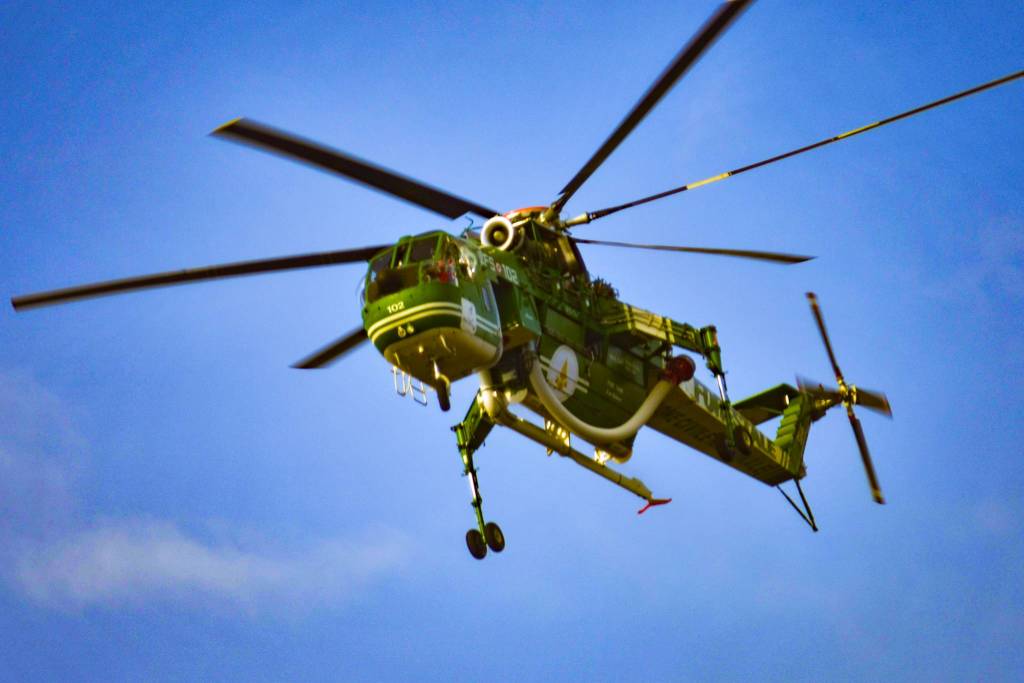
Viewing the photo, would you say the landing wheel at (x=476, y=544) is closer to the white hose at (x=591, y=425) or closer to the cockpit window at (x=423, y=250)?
the white hose at (x=591, y=425)

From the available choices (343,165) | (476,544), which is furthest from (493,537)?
(343,165)

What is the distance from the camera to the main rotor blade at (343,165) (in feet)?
60.1

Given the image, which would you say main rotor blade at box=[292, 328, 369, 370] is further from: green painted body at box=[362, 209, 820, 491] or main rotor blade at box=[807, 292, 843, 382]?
main rotor blade at box=[807, 292, 843, 382]

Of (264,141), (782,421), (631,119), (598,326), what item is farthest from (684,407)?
(264,141)

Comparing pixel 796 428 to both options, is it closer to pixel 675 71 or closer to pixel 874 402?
pixel 874 402

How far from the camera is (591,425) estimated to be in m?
23.8

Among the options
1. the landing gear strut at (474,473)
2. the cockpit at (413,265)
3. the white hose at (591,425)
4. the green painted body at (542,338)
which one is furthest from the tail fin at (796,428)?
the cockpit at (413,265)

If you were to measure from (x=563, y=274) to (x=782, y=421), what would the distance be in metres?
7.56

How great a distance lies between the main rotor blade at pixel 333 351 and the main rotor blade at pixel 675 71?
503 cm

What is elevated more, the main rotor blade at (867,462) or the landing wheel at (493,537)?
the main rotor blade at (867,462)

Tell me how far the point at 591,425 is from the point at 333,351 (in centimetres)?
480

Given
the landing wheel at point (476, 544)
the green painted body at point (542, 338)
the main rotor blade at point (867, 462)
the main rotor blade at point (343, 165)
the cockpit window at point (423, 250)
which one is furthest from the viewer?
the main rotor blade at point (867, 462)

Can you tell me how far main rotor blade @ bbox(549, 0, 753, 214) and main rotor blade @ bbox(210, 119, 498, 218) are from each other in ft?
8.33

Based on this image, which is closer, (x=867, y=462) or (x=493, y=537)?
(x=493, y=537)
